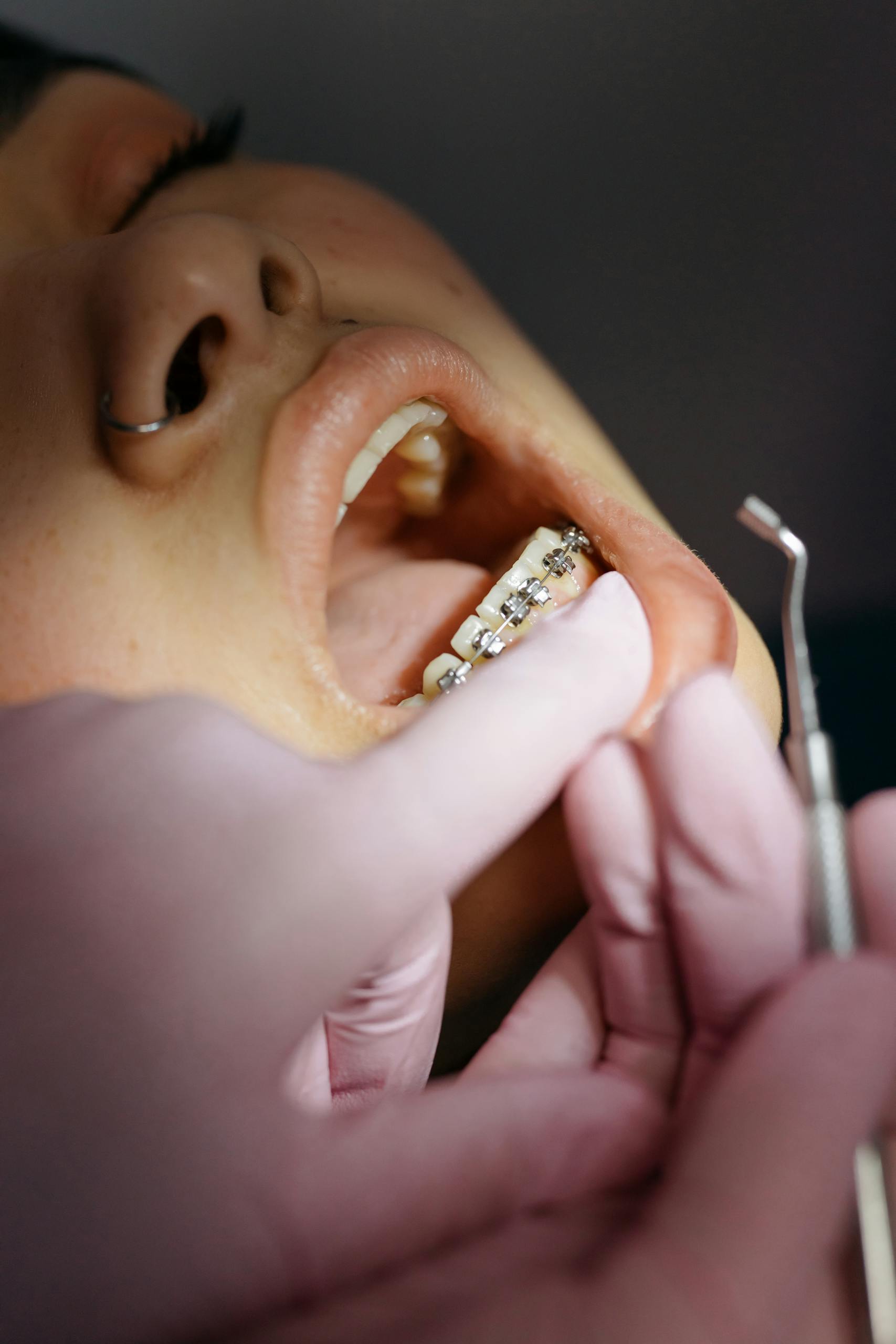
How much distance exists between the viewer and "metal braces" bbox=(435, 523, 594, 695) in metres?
0.64

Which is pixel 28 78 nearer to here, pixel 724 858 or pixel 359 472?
pixel 359 472

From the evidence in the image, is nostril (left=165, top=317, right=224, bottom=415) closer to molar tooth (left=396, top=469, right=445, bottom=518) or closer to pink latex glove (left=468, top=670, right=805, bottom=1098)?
molar tooth (left=396, top=469, right=445, bottom=518)

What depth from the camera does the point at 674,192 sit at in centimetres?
104

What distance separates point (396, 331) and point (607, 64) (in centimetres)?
63

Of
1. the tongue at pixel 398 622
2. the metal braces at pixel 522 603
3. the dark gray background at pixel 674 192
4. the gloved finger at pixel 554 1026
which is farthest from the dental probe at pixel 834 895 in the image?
the dark gray background at pixel 674 192

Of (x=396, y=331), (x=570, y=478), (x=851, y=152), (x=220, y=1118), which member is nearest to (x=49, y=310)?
(x=396, y=331)

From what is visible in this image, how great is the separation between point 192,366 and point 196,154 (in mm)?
329

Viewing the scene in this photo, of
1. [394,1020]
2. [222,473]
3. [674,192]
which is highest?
[674,192]

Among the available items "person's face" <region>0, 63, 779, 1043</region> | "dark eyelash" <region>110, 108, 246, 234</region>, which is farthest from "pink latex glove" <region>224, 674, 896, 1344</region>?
"dark eyelash" <region>110, 108, 246, 234</region>

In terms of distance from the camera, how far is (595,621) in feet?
1.80

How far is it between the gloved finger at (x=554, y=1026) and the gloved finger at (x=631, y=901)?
0.07 feet

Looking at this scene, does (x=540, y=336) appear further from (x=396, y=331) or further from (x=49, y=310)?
(x=49, y=310)

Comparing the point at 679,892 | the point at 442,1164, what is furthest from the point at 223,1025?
the point at 679,892

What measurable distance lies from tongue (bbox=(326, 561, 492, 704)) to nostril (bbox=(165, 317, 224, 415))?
233 millimetres
